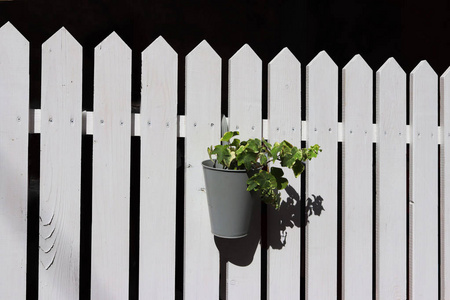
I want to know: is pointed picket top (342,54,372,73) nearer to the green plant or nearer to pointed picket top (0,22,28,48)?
the green plant

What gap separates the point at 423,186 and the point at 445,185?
11 cm

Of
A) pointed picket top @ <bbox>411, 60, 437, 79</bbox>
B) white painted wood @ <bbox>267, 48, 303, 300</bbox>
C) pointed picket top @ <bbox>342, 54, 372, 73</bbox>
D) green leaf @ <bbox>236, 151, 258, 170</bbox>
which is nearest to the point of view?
green leaf @ <bbox>236, 151, 258, 170</bbox>

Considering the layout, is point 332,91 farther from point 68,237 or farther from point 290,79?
point 68,237

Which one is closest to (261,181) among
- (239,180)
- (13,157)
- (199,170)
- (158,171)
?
(239,180)

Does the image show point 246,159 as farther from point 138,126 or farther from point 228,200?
point 138,126

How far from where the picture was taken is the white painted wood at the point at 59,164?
1.40 m

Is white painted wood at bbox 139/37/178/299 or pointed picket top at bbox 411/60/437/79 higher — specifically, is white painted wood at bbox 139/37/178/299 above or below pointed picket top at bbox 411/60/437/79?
below

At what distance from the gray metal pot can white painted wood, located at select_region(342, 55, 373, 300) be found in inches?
19.6

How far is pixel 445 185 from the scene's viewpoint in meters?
1.82

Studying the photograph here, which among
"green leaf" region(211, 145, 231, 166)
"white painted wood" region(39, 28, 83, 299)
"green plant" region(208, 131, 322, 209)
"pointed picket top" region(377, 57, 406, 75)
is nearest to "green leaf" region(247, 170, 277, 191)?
"green plant" region(208, 131, 322, 209)

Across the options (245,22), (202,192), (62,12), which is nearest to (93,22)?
(62,12)

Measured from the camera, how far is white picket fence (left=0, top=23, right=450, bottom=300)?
55.1 inches

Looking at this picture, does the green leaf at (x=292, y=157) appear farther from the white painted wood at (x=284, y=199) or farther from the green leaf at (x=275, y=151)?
Answer: the white painted wood at (x=284, y=199)

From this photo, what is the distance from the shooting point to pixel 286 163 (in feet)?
4.49
